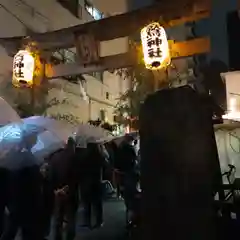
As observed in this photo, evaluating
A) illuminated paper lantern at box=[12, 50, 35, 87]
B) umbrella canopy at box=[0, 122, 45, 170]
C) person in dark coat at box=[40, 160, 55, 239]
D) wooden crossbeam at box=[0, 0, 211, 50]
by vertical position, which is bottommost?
person in dark coat at box=[40, 160, 55, 239]

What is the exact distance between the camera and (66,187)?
26.3 feet

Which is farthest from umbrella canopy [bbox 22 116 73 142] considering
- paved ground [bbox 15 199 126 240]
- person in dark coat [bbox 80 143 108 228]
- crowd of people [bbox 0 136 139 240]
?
paved ground [bbox 15 199 126 240]

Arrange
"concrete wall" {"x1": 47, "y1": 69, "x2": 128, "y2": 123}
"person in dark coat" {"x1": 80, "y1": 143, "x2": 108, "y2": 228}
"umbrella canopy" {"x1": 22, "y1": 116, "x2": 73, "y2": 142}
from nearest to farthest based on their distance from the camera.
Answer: "umbrella canopy" {"x1": 22, "y1": 116, "x2": 73, "y2": 142}
"person in dark coat" {"x1": 80, "y1": 143, "x2": 108, "y2": 228}
"concrete wall" {"x1": 47, "y1": 69, "x2": 128, "y2": 123}

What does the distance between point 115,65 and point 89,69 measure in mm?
834

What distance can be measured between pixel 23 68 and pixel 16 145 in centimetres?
431

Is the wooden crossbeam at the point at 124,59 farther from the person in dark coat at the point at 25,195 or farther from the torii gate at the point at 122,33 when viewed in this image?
the person in dark coat at the point at 25,195

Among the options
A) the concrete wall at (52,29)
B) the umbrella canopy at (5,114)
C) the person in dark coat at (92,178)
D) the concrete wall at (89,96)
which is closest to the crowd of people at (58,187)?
the person in dark coat at (92,178)

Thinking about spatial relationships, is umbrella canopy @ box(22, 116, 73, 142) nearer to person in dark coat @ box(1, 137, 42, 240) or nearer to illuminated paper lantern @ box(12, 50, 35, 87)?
person in dark coat @ box(1, 137, 42, 240)

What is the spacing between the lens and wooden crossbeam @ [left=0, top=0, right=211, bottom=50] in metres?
8.90

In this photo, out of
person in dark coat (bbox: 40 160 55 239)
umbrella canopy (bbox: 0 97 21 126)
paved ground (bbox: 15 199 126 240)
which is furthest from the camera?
paved ground (bbox: 15 199 126 240)

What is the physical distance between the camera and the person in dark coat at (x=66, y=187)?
308 inches

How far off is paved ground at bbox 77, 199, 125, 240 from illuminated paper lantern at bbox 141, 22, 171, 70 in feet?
14.6

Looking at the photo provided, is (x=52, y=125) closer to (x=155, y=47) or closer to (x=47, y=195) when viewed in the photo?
(x=47, y=195)

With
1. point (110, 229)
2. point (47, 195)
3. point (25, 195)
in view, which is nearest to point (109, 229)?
point (110, 229)
